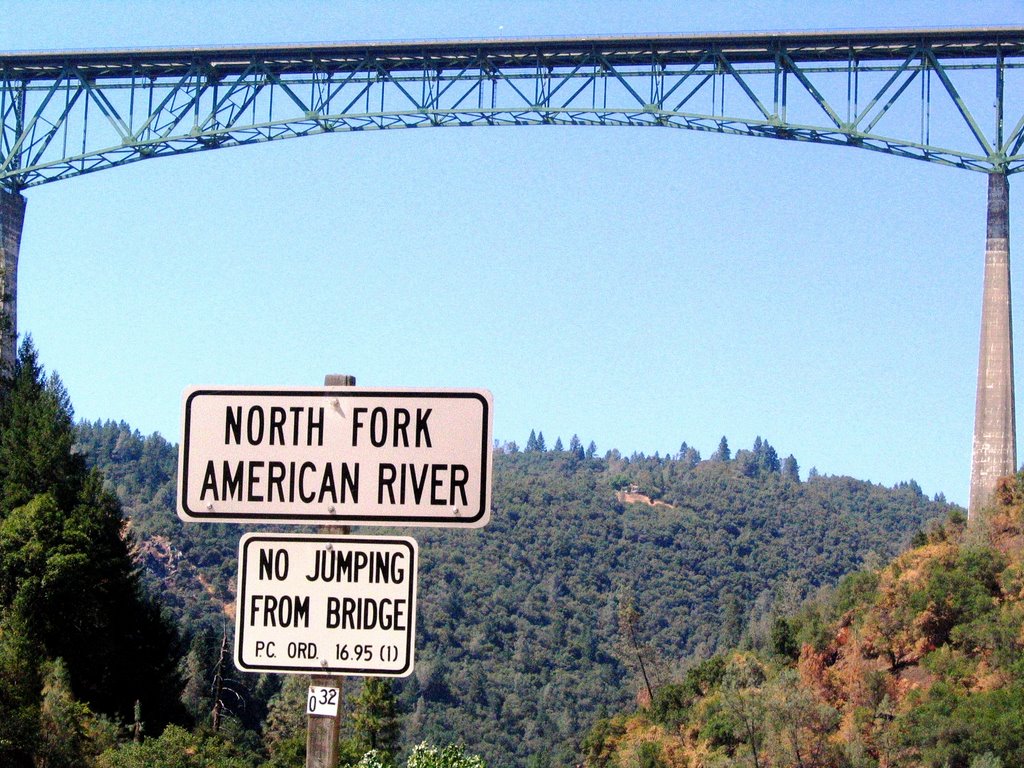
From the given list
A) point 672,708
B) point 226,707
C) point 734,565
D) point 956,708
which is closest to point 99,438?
point 734,565

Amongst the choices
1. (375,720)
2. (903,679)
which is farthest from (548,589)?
(903,679)

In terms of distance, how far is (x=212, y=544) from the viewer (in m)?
130

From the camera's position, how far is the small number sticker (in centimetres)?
552

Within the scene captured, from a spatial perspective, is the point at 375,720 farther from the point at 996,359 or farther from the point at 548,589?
the point at 548,589

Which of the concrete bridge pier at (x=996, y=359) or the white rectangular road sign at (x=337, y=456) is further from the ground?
the concrete bridge pier at (x=996, y=359)

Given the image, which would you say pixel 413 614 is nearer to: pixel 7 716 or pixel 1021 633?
pixel 7 716

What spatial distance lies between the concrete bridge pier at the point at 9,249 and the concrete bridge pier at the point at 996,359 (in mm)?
29246

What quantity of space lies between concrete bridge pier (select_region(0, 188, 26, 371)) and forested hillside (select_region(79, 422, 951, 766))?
37.8 metres

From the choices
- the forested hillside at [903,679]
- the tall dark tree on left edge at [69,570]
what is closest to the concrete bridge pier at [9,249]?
the tall dark tree on left edge at [69,570]

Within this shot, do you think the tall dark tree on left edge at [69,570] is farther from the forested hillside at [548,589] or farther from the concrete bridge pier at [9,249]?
the forested hillside at [548,589]

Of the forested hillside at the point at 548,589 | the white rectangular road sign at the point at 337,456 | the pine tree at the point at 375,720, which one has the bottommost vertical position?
the pine tree at the point at 375,720

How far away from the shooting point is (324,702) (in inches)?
217

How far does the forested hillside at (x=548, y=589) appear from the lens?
116 metres

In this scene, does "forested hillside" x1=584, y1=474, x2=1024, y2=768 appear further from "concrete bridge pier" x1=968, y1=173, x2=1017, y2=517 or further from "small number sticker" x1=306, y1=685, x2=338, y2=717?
"small number sticker" x1=306, y1=685, x2=338, y2=717
